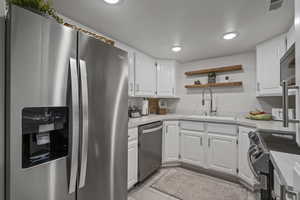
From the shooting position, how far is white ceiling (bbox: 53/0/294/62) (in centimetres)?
130

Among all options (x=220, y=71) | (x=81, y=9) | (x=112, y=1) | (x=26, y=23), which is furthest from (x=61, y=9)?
(x=220, y=71)

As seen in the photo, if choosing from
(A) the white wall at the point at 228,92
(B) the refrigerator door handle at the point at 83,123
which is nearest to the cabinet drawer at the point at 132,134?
(B) the refrigerator door handle at the point at 83,123

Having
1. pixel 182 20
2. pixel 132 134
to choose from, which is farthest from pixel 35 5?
pixel 132 134

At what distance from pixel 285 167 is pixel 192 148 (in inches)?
70.1

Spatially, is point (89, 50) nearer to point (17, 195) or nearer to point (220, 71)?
point (17, 195)

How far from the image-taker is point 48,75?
2.27 feet

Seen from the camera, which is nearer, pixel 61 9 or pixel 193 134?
pixel 61 9

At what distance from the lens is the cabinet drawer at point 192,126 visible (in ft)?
7.68

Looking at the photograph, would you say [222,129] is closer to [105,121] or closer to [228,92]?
[228,92]

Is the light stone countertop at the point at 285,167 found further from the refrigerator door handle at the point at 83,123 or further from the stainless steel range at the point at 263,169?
the refrigerator door handle at the point at 83,123

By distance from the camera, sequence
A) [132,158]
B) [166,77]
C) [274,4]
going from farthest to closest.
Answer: [166,77] < [132,158] < [274,4]

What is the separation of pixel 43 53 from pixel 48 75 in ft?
0.37

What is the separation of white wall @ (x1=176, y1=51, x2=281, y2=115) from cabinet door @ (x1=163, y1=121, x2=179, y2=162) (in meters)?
0.86

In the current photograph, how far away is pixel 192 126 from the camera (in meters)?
2.43
